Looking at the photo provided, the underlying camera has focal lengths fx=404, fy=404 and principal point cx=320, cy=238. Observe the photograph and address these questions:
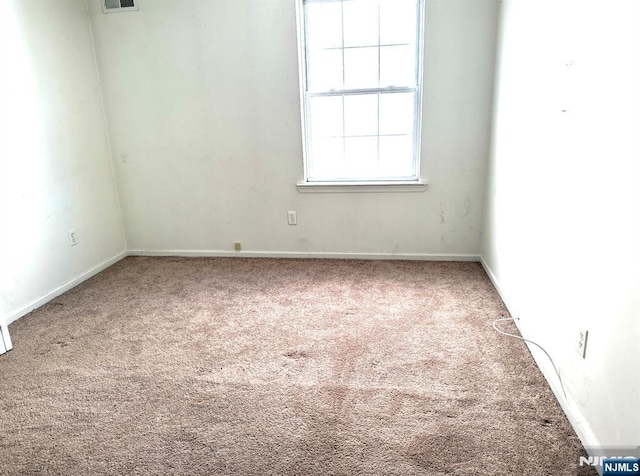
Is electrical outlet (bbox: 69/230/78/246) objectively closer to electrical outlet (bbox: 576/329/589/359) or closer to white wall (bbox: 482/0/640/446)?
white wall (bbox: 482/0/640/446)

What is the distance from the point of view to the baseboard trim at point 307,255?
A: 3.61m

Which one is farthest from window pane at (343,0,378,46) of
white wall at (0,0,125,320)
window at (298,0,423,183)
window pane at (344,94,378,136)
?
white wall at (0,0,125,320)

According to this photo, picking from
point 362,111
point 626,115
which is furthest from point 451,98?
point 626,115

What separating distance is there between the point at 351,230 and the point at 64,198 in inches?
94.9

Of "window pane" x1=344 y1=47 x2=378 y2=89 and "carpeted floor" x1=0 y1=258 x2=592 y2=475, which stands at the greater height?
"window pane" x1=344 y1=47 x2=378 y2=89

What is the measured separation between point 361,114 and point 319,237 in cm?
115

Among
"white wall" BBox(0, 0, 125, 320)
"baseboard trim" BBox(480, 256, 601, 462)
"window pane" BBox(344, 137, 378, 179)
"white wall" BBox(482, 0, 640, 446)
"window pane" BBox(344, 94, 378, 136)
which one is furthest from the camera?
"window pane" BBox(344, 137, 378, 179)

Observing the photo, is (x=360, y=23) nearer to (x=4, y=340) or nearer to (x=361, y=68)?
(x=361, y=68)

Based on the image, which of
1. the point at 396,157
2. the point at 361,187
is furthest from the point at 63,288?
the point at 396,157

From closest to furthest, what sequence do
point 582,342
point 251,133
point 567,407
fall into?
point 582,342, point 567,407, point 251,133

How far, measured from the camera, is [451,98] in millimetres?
3260

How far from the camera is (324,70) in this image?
346 cm

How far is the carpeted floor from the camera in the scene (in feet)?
5.12

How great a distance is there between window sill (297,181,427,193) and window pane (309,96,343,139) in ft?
1.45
